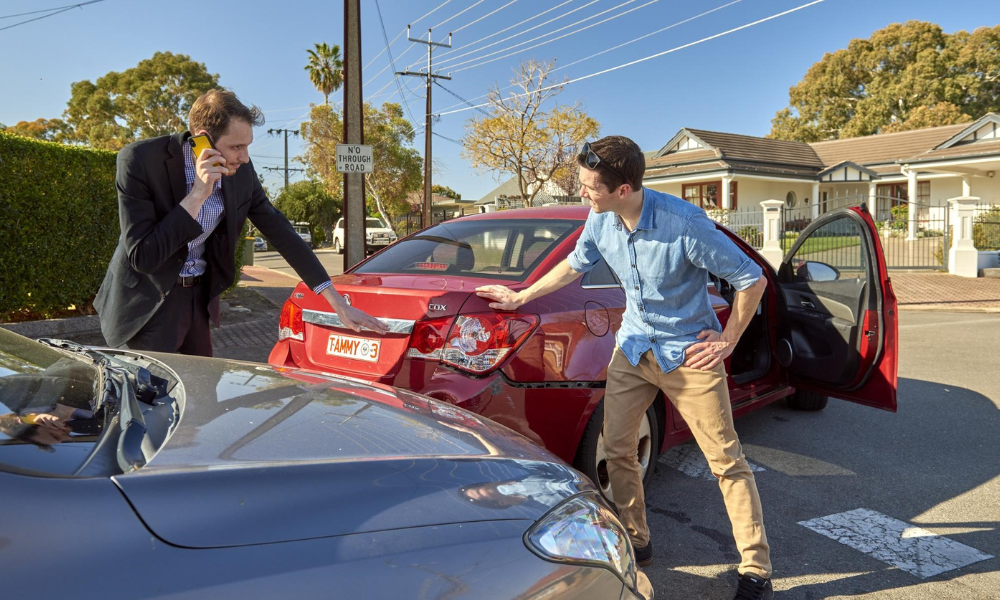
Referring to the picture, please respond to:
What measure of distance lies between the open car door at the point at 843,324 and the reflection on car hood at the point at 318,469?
2847 millimetres

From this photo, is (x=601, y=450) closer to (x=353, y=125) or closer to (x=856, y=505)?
(x=856, y=505)

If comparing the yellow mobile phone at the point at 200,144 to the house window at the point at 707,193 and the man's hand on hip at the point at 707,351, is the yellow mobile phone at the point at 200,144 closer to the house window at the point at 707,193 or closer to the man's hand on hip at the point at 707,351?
the man's hand on hip at the point at 707,351

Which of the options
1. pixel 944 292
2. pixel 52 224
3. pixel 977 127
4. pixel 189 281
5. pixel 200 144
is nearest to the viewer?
pixel 200 144

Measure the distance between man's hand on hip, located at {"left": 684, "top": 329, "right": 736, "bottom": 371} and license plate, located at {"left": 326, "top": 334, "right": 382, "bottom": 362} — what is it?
137 centimetres

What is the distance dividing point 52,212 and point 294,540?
8.86 metres

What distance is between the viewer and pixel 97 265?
29.9 feet

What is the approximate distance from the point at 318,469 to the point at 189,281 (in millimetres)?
1971

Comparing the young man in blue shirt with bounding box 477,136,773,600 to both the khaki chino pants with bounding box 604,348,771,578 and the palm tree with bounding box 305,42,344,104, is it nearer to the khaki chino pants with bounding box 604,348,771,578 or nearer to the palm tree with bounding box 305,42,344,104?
the khaki chino pants with bounding box 604,348,771,578

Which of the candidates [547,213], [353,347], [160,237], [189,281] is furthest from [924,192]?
[160,237]

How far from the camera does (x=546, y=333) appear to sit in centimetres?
321

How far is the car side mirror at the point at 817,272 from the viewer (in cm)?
469

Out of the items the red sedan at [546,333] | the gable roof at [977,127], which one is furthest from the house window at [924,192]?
the red sedan at [546,333]

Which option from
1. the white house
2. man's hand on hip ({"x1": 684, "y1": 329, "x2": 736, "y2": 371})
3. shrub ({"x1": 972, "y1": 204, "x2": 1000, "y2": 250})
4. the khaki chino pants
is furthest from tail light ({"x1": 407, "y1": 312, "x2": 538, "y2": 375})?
the white house

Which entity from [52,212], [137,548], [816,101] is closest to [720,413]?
[137,548]
